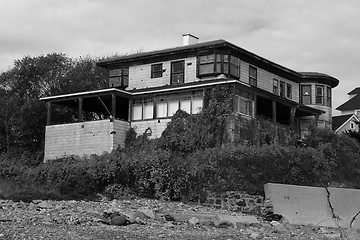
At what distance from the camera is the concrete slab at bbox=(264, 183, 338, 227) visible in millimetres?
22188

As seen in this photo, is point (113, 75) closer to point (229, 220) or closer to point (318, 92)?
point (318, 92)

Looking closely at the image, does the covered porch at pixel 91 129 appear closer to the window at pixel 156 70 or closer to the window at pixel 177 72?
the window at pixel 156 70

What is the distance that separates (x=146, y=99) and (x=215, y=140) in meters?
6.25

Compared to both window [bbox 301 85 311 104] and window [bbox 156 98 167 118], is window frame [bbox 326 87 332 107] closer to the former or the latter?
window [bbox 301 85 311 104]

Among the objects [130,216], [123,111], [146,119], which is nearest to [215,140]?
[146,119]

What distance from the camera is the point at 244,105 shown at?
33750 mm

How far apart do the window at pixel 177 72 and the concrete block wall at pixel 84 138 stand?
4329 mm

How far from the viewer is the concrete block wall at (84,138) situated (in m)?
34.6

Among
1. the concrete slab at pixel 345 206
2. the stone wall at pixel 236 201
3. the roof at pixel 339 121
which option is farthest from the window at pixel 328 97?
the stone wall at pixel 236 201

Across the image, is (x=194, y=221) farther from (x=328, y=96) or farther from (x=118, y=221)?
(x=328, y=96)

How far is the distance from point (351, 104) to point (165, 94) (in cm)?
3172

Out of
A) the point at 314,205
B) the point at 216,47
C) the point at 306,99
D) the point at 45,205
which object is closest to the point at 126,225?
the point at 45,205

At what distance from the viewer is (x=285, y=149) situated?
89.3 ft

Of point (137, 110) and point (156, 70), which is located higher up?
point (156, 70)
